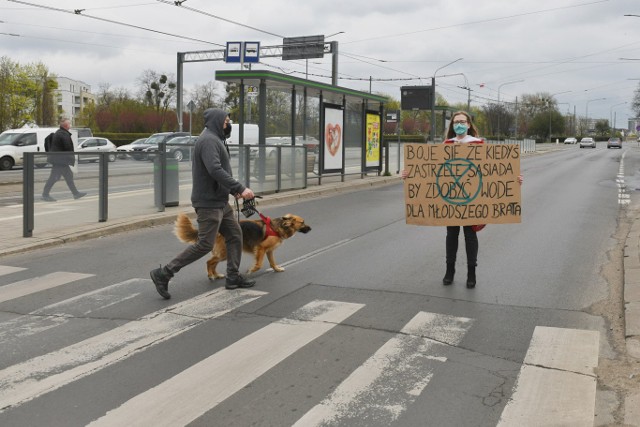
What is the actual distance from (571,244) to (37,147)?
26774 mm

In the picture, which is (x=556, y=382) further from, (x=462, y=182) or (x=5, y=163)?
(x=5, y=163)

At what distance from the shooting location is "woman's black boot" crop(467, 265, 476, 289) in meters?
7.25

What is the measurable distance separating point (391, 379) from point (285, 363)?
784 mm

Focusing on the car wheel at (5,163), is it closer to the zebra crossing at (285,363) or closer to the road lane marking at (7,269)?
the road lane marking at (7,269)

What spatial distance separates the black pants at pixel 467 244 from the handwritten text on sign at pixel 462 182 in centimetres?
14

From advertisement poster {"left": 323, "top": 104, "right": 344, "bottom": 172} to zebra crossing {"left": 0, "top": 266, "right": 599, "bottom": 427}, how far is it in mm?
15645

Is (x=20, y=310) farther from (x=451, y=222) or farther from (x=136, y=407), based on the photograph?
(x=451, y=222)

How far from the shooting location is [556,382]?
175 inches

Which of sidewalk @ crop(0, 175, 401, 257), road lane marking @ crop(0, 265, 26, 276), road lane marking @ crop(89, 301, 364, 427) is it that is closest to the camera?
road lane marking @ crop(89, 301, 364, 427)

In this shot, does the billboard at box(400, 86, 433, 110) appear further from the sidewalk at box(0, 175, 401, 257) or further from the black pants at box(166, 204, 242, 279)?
the black pants at box(166, 204, 242, 279)

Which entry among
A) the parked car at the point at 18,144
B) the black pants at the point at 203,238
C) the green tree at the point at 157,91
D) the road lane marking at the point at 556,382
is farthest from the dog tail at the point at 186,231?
the green tree at the point at 157,91

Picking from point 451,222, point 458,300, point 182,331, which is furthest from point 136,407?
point 451,222

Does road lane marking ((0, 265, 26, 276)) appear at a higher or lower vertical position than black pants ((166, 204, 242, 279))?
lower

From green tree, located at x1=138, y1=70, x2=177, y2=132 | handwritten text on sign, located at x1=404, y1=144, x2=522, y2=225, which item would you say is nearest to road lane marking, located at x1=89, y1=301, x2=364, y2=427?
handwritten text on sign, located at x1=404, y1=144, x2=522, y2=225
